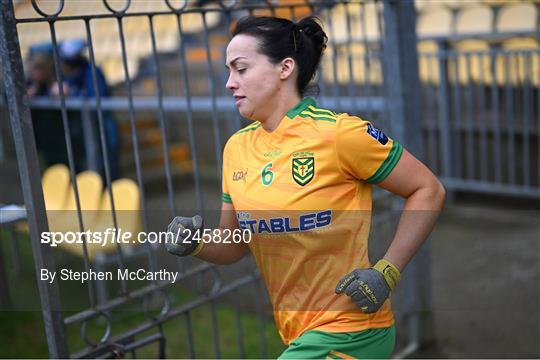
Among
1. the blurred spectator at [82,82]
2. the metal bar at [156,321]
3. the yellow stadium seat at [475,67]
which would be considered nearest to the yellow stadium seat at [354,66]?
the yellow stadium seat at [475,67]

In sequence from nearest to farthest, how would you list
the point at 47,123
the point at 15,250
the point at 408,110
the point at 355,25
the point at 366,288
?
1. the point at 366,288
2. the point at 408,110
3. the point at 15,250
4. the point at 47,123
5. the point at 355,25

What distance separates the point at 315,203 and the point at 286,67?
402mm

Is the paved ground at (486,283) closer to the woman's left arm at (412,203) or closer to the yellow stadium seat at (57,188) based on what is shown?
the woman's left arm at (412,203)

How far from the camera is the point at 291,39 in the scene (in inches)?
79.4

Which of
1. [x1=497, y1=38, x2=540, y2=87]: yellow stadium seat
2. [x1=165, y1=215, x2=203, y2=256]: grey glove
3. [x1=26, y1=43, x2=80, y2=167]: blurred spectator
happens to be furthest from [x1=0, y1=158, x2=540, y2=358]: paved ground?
[x1=26, y1=43, x2=80, y2=167]: blurred spectator

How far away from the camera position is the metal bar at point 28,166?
225cm

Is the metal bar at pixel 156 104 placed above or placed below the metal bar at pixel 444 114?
above

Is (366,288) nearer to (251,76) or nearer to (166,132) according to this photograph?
(251,76)

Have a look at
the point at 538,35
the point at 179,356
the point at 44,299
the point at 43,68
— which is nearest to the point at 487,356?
the point at 179,356

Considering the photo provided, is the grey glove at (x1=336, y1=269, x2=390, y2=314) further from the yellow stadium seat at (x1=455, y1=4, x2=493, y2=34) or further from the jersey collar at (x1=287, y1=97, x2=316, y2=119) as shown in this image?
the yellow stadium seat at (x1=455, y1=4, x2=493, y2=34)

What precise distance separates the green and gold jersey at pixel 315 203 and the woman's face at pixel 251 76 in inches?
3.7

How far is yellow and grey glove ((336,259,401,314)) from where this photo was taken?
1910 mm

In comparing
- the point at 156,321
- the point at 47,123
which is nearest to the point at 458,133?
the point at 47,123

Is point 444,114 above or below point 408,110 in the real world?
below
